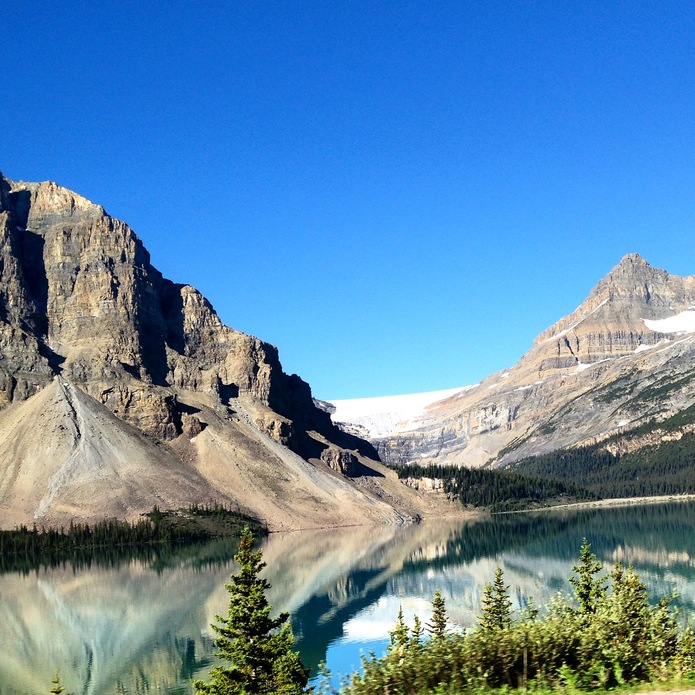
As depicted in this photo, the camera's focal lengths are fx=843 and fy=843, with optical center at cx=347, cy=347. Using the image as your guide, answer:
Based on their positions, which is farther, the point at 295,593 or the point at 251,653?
the point at 295,593

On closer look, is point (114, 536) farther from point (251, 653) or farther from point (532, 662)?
point (532, 662)

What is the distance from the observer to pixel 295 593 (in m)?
91.0

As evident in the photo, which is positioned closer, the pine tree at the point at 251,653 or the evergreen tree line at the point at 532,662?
the evergreen tree line at the point at 532,662

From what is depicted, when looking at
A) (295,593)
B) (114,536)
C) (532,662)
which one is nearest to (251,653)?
(532,662)

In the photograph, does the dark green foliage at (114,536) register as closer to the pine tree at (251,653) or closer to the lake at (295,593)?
the lake at (295,593)

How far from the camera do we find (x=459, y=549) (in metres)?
135

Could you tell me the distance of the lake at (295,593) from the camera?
60.8 m

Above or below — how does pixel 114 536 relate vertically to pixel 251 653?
below

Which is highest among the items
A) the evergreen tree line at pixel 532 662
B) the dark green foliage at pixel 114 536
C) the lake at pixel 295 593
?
the evergreen tree line at pixel 532 662

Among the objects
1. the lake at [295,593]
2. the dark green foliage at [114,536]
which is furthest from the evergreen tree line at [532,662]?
the dark green foliage at [114,536]

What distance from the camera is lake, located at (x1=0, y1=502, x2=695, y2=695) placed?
200 feet

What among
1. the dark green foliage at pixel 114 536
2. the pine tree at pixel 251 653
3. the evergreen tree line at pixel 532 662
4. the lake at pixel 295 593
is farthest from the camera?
the dark green foliage at pixel 114 536

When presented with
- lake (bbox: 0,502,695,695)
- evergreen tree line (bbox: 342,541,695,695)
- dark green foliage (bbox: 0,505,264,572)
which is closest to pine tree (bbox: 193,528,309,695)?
evergreen tree line (bbox: 342,541,695,695)

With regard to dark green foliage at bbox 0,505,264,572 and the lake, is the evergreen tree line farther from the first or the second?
dark green foliage at bbox 0,505,264,572
